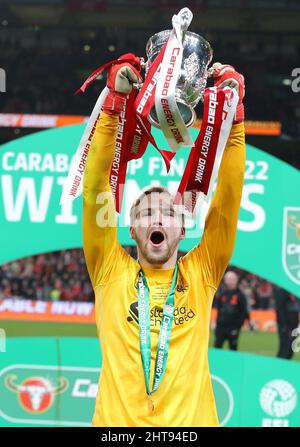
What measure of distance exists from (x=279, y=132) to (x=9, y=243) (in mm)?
2007

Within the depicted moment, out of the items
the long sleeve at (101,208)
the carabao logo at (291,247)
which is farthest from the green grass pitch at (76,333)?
the long sleeve at (101,208)

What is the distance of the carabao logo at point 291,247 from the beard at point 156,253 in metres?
2.41

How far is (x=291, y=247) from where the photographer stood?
4.89m

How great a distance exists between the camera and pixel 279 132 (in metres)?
5.62

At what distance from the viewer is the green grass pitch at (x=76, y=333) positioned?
17.1ft

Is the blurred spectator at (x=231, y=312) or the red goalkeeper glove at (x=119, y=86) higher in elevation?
the red goalkeeper glove at (x=119, y=86)

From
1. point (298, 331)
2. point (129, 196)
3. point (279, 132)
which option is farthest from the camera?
point (279, 132)

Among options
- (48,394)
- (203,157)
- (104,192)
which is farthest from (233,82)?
(48,394)

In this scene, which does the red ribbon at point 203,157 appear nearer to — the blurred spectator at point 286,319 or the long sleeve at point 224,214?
the long sleeve at point 224,214

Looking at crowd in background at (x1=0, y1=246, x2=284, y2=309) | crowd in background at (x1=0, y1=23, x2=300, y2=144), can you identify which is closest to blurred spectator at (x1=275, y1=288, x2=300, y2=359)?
crowd in background at (x1=0, y1=246, x2=284, y2=309)

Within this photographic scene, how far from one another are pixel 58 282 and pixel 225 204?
13.1ft

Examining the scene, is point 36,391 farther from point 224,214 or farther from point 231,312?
point 224,214

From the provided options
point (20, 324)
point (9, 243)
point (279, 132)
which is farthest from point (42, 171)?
point (279, 132)
